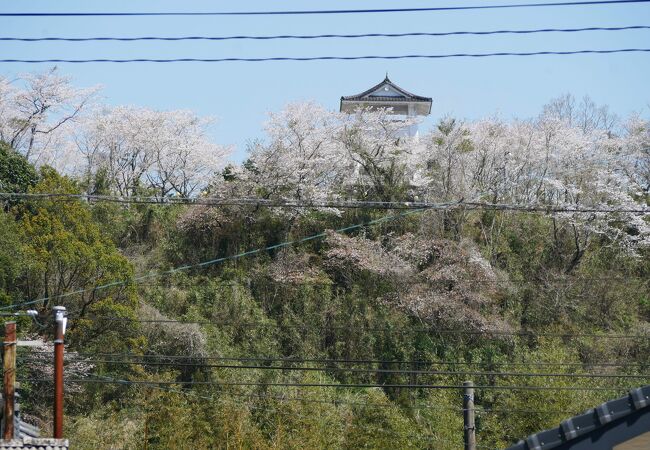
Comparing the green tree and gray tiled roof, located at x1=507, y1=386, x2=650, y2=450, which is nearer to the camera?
gray tiled roof, located at x1=507, y1=386, x2=650, y2=450

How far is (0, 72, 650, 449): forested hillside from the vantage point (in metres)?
22.4

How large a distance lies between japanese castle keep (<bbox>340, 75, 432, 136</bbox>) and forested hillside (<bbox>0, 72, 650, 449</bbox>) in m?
Answer: 3.03

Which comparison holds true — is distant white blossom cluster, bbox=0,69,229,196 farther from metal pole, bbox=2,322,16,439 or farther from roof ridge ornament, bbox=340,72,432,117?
metal pole, bbox=2,322,16,439

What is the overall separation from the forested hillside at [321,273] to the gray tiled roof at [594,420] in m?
10.3

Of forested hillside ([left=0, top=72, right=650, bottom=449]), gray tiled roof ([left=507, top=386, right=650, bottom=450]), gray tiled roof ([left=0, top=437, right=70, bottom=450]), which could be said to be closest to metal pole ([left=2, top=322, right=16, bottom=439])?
gray tiled roof ([left=0, top=437, right=70, bottom=450])

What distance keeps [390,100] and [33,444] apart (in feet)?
86.6

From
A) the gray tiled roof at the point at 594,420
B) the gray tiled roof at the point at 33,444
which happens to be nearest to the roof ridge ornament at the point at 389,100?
the gray tiled roof at the point at 33,444

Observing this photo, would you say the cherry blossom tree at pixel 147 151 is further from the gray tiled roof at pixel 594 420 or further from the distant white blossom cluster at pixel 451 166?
the gray tiled roof at pixel 594 420

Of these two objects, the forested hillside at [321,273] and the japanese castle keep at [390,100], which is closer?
the forested hillside at [321,273]

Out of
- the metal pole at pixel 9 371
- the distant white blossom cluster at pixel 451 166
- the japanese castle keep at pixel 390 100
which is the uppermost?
the japanese castle keep at pixel 390 100

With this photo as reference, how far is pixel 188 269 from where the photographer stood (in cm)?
3036

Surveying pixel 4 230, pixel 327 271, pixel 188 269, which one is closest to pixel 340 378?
pixel 327 271

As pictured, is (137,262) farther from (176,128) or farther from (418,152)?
(418,152)

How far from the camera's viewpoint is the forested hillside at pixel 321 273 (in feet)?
73.5
